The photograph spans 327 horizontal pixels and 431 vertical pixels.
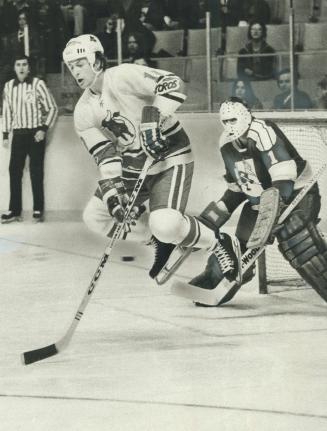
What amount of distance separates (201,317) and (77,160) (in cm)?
371

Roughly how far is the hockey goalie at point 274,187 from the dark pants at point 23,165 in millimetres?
3518

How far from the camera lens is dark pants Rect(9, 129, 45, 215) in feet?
28.8

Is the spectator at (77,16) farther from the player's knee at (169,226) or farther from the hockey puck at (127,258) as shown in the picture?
the player's knee at (169,226)

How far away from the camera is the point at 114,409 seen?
12.2 ft

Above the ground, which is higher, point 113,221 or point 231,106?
point 231,106

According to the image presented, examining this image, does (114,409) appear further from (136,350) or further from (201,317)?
(201,317)

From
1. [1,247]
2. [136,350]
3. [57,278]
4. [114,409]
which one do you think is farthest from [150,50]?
[114,409]

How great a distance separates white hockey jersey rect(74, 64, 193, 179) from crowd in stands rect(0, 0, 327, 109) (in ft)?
6.62

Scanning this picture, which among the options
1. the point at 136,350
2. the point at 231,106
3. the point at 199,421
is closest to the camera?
the point at 199,421

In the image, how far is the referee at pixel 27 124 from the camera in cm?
877

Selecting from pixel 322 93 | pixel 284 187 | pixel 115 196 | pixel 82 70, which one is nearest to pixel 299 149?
pixel 115 196

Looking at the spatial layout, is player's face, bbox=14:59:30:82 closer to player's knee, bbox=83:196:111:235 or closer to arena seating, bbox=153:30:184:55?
arena seating, bbox=153:30:184:55

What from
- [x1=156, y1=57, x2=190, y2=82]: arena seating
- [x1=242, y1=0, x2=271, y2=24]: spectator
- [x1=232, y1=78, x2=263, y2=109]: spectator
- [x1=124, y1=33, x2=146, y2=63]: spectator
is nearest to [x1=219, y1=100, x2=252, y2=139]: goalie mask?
[x1=232, y1=78, x2=263, y2=109]: spectator

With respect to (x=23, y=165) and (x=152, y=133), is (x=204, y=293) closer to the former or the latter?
(x=152, y=133)
